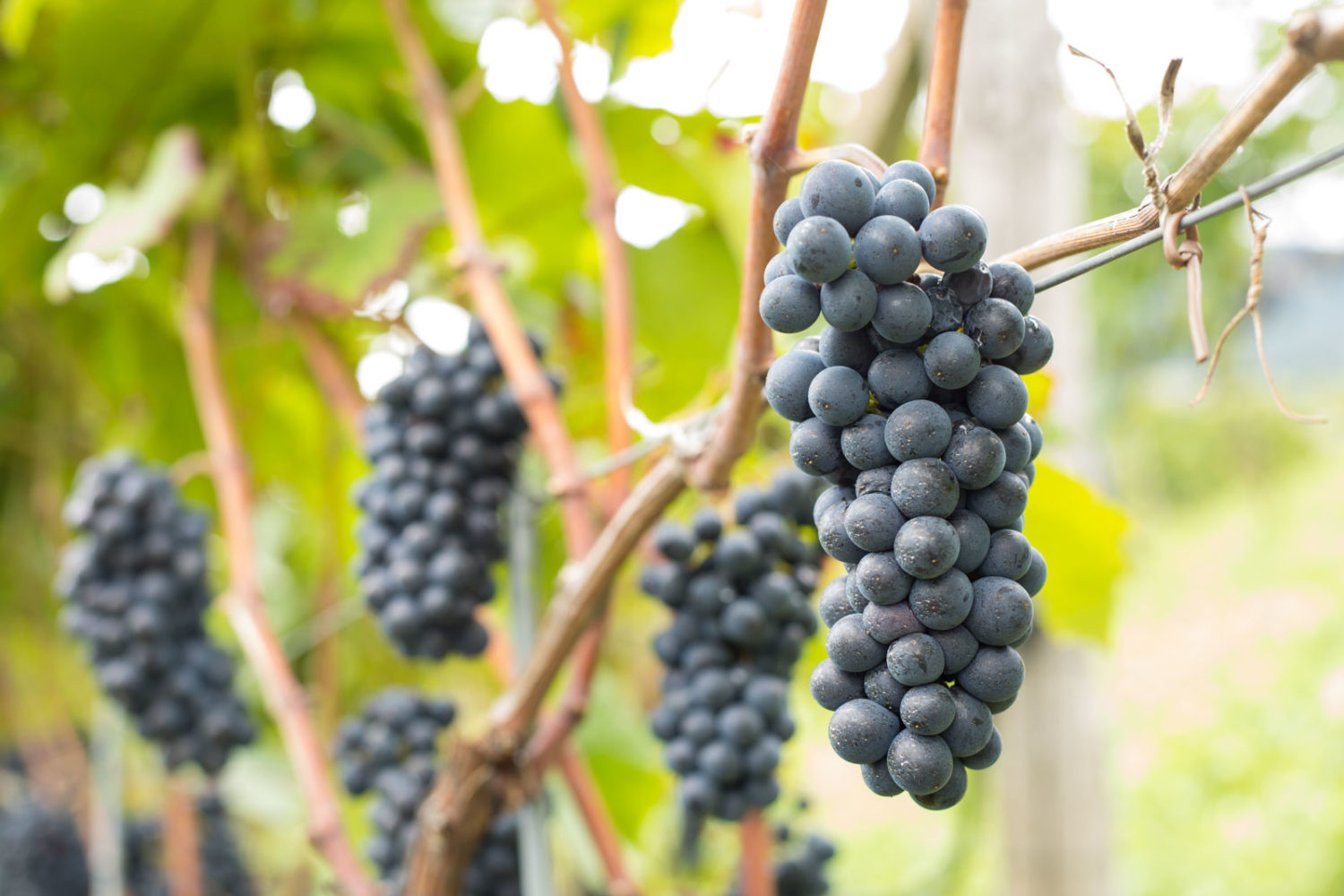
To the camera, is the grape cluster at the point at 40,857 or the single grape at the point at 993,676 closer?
the single grape at the point at 993,676

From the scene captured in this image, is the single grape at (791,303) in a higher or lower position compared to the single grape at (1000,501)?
higher

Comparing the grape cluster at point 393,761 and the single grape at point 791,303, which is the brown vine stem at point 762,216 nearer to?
the single grape at point 791,303

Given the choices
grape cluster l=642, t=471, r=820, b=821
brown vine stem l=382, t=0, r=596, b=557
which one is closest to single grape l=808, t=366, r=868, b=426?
grape cluster l=642, t=471, r=820, b=821

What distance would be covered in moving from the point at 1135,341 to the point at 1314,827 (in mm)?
4852

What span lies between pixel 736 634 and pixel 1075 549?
10.5 inches

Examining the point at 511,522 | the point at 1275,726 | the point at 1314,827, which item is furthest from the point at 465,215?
the point at 1275,726

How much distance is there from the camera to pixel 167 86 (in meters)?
0.93

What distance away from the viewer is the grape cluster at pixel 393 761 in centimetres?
71

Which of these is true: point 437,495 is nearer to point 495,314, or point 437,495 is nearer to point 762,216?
point 495,314

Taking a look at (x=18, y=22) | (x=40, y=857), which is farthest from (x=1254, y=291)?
(x=40, y=857)

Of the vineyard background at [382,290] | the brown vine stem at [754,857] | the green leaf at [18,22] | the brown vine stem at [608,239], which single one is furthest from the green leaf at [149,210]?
the brown vine stem at [754,857]

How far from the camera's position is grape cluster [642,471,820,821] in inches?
21.2

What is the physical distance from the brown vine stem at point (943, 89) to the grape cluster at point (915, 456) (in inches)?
2.0

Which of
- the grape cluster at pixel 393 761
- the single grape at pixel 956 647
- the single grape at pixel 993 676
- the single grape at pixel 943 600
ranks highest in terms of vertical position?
the single grape at pixel 943 600
